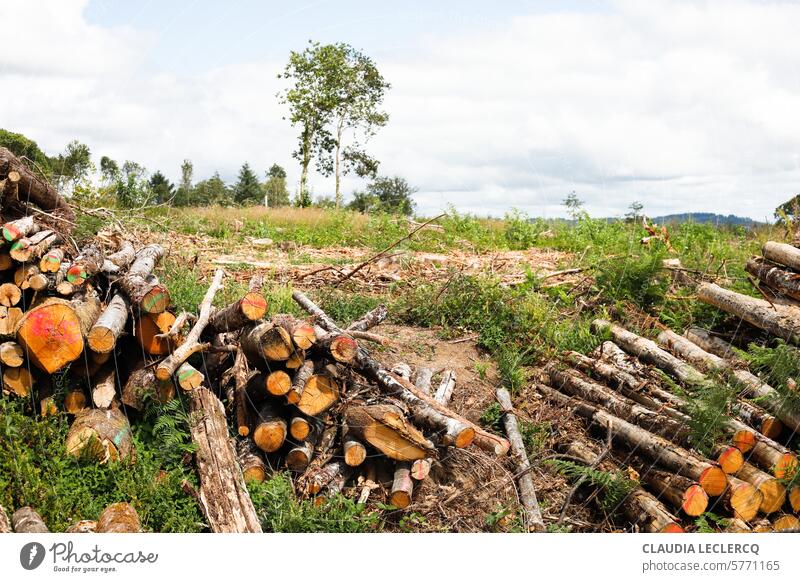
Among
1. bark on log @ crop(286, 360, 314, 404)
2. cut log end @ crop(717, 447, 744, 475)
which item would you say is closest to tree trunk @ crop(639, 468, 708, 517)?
cut log end @ crop(717, 447, 744, 475)

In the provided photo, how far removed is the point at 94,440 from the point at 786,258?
5.72 meters

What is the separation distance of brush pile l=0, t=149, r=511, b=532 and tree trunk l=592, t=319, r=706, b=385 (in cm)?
187

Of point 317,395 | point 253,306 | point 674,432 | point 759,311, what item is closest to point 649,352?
point 759,311

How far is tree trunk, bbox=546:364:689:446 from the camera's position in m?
4.68

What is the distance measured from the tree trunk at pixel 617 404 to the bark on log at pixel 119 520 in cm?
333

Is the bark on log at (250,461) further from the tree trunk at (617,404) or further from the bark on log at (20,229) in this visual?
the tree trunk at (617,404)

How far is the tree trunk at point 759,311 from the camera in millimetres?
5625

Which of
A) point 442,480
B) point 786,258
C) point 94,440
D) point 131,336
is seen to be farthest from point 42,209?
point 786,258

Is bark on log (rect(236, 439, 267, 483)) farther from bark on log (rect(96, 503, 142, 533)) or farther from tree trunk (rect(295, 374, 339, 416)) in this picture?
bark on log (rect(96, 503, 142, 533))

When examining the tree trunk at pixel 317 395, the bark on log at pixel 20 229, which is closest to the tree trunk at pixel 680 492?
the tree trunk at pixel 317 395

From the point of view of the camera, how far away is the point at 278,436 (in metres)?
4.39

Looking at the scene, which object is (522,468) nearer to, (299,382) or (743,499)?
(743,499)

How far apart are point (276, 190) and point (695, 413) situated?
16559 millimetres

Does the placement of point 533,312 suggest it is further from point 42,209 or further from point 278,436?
point 42,209
